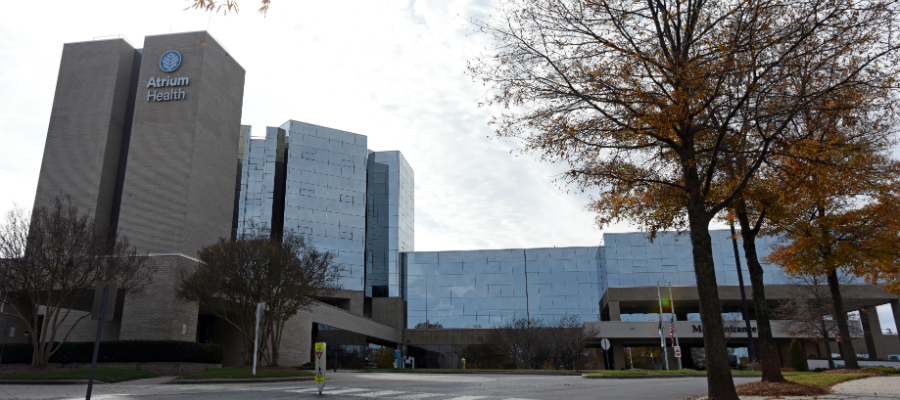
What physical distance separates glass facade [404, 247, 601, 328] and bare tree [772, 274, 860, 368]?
20.9m

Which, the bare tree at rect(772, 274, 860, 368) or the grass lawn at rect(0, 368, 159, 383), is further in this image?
the bare tree at rect(772, 274, 860, 368)

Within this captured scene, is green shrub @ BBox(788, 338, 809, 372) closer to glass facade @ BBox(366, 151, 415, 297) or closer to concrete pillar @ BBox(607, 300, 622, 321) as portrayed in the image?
concrete pillar @ BBox(607, 300, 622, 321)

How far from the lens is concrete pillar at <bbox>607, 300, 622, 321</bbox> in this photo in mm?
56678

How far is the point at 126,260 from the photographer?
28594 millimetres

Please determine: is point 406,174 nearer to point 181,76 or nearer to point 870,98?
point 181,76

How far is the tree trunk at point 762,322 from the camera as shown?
14562mm

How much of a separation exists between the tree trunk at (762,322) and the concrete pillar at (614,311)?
4182 centimetres

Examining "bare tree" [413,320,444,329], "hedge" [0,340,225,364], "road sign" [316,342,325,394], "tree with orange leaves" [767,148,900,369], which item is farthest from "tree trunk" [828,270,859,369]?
"bare tree" [413,320,444,329]

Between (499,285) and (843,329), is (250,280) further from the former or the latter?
(499,285)

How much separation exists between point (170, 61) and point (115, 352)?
73.6 ft

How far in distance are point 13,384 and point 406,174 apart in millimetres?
61842

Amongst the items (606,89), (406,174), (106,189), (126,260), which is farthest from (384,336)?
(606,89)

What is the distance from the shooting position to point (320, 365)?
1484 centimetres

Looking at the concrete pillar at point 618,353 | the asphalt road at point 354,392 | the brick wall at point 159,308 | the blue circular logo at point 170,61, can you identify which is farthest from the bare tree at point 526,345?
the blue circular logo at point 170,61
